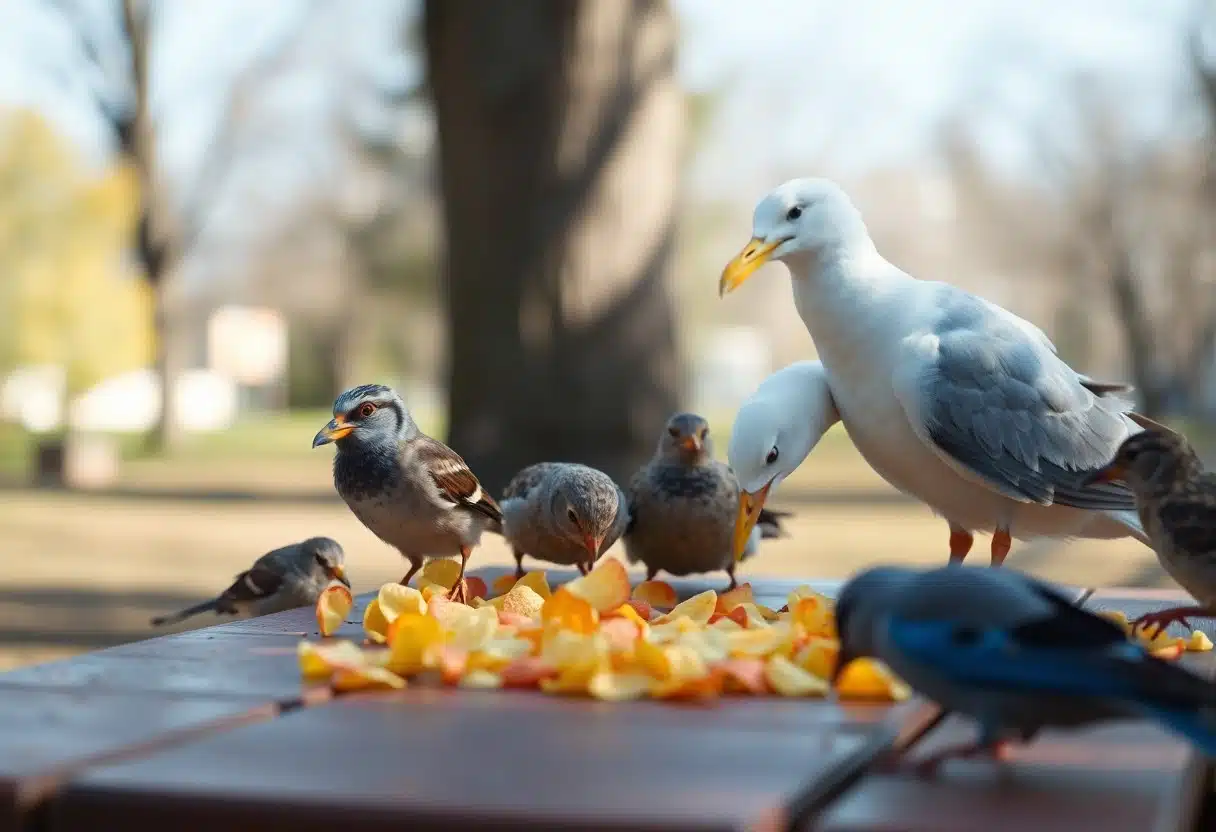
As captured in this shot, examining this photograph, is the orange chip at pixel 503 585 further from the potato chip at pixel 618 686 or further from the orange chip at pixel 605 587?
the potato chip at pixel 618 686

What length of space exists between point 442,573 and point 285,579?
42.2 inches

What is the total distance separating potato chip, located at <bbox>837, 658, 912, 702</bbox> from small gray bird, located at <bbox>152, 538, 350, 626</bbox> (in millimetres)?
2599

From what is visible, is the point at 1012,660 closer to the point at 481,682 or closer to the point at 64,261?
the point at 481,682

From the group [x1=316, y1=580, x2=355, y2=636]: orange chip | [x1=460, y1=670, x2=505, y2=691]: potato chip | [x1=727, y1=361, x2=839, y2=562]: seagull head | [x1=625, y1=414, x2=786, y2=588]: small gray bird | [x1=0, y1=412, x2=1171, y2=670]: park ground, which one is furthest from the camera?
[x1=0, y1=412, x2=1171, y2=670]: park ground

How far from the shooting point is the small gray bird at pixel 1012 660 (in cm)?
180

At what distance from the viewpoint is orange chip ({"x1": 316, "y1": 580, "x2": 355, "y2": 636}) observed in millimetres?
3195

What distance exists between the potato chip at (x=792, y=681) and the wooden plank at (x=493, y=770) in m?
0.09

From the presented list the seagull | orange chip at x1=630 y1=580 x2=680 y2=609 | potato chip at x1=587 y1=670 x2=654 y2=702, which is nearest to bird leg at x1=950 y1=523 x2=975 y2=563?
the seagull

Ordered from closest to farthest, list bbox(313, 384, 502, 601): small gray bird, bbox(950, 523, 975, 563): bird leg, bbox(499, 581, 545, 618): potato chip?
bbox(499, 581, 545, 618): potato chip → bbox(313, 384, 502, 601): small gray bird → bbox(950, 523, 975, 563): bird leg

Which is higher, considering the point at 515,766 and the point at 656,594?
the point at 515,766

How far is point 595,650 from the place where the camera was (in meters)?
2.58

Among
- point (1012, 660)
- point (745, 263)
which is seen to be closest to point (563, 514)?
point (745, 263)

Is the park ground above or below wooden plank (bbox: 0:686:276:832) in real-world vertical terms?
below

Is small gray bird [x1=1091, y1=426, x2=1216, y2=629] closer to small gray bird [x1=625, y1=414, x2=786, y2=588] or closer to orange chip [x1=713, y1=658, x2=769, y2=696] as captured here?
orange chip [x1=713, y1=658, x2=769, y2=696]
